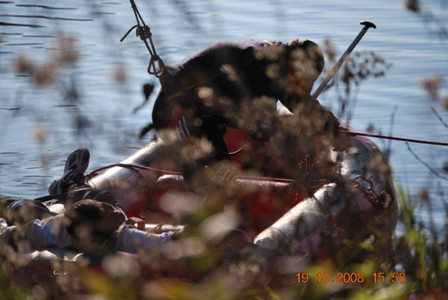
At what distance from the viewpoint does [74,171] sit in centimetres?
677

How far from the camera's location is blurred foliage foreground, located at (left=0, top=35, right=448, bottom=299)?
2.70 meters

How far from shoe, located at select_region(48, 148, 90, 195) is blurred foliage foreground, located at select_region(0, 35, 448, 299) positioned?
2.68m

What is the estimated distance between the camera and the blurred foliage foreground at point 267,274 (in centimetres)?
270

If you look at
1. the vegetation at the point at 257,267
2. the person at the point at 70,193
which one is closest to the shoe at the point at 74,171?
the person at the point at 70,193

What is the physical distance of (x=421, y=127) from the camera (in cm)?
1021

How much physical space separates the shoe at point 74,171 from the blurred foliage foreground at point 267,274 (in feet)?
8.79

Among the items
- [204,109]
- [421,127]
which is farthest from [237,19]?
[204,109]

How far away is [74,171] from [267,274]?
139 inches

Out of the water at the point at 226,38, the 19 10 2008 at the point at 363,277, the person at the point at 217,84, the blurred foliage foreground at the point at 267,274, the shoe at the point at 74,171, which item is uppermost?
the blurred foliage foreground at the point at 267,274

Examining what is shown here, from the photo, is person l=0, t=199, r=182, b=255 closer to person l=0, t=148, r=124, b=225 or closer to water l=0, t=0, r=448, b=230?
person l=0, t=148, r=124, b=225

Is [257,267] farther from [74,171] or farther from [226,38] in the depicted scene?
[226,38]

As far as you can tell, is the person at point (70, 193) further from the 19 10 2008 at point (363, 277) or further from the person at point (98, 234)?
the 19 10 2008 at point (363, 277)

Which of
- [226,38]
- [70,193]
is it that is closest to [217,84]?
[70,193]

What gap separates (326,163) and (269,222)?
96.1 inches
